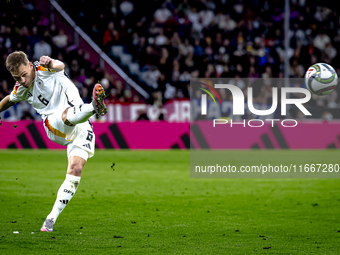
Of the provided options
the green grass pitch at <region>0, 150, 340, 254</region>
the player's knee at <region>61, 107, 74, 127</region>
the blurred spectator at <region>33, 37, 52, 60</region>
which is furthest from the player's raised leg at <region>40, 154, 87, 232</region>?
the blurred spectator at <region>33, 37, 52, 60</region>

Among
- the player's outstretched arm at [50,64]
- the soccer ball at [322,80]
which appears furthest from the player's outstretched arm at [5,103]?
the soccer ball at [322,80]

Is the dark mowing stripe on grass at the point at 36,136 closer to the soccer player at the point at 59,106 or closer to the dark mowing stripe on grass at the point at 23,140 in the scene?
the dark mowing stripe on grass at the point at 23,140

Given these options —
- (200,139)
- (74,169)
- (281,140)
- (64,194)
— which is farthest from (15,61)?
(281,140)

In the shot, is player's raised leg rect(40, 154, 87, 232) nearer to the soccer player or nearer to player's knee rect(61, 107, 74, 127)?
the soccer player

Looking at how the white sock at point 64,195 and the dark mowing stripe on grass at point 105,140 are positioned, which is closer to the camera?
the white sock at point 64,195

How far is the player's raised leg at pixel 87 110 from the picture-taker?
582cm

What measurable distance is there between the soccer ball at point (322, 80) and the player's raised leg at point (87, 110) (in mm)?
6745

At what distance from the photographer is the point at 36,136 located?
663 inches

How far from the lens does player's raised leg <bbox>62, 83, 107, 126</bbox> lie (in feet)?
19.1

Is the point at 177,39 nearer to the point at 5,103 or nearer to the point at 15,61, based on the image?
the point at 5,103

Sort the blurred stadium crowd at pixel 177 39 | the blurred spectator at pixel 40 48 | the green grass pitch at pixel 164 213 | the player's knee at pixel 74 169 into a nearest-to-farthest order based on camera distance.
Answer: the green grass pitch at pixel 164 213 < the player's knee at pixel 74 169 < the blurred spectator at pixel 40 48 < the blurred stadium crowd at pixel 177 39

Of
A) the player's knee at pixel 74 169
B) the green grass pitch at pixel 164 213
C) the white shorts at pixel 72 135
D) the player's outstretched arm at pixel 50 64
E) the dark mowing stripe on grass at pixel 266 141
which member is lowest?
the dark mowing stripe on grass at pixel 266 141

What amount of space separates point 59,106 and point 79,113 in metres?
0.63

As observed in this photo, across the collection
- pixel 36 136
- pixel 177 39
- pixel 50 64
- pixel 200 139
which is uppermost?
pixel 50 64
